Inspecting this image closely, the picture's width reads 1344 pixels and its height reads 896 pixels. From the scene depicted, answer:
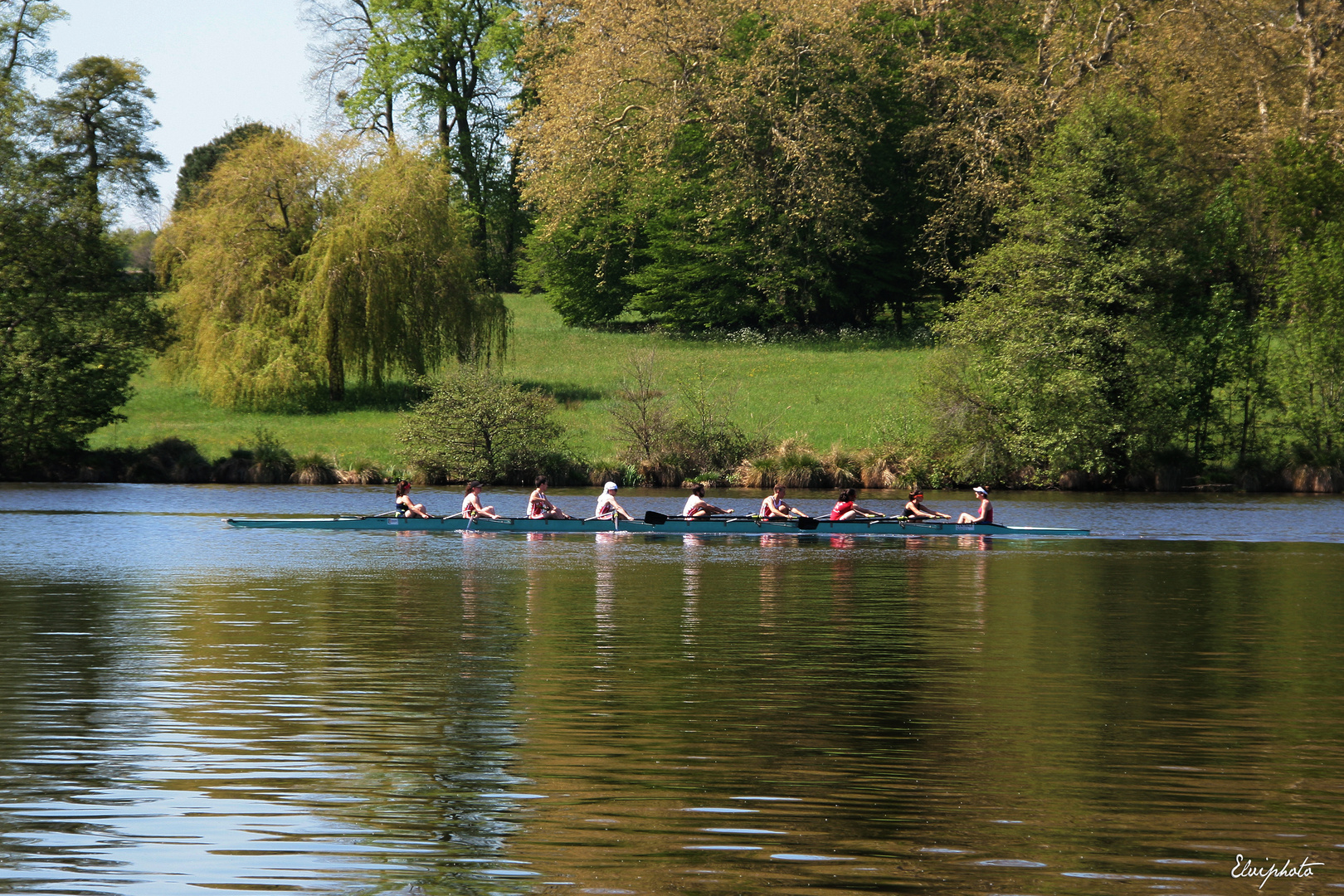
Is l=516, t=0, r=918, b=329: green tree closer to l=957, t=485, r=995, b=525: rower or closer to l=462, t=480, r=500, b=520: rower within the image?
l=957, t=485, r=995, b=525: rower

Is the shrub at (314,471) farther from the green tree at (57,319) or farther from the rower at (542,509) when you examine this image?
the rower at (542,509)

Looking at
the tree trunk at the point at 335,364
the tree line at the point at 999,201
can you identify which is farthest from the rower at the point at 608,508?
the tree trunk at the point at 335,364

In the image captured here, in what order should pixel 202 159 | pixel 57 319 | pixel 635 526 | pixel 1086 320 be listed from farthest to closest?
pixel 202 159 → pixel 57 319 → pixel 1086 320 → pixel 635 526

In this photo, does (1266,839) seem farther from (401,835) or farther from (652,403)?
(652,403)

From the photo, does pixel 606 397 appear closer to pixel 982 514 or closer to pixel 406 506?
pixel 406 506

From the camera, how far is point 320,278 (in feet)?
150

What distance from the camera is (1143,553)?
2580 cm

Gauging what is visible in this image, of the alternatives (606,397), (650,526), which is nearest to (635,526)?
(650,526)

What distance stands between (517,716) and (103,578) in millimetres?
12790

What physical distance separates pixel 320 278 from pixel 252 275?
9.59 feet

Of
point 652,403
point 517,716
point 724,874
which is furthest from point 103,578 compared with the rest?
point 652,403
